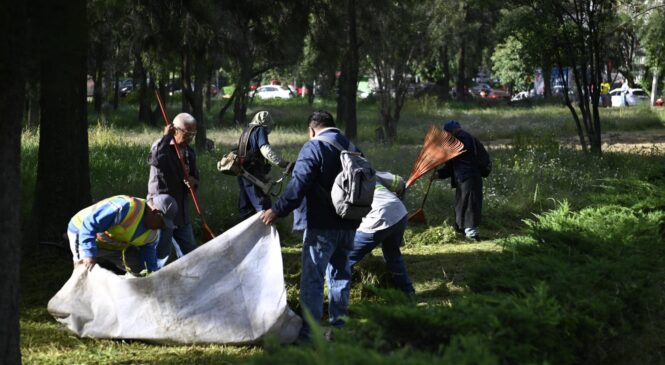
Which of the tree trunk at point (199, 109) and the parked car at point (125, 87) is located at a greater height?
the parked car at point (125, 87)

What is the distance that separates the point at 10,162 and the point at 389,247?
3.47m

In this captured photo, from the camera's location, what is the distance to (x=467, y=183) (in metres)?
Answer: 11.2

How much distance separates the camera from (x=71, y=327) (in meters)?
6.67

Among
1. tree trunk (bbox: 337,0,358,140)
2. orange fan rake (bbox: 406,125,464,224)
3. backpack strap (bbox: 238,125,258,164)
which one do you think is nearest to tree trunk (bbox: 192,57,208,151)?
tree trunk (bbox: 337,0,358,140)

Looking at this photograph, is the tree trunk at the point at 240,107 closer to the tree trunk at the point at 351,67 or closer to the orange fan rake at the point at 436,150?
the tree trunk at the point at 351,67

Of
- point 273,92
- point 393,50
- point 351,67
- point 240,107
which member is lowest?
point 240,107

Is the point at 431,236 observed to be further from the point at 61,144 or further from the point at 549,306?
the point at 549,306

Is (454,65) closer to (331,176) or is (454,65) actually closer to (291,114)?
(291,114)

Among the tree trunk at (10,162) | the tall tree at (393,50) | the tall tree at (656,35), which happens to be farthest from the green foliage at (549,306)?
the tall tree at (656,35)

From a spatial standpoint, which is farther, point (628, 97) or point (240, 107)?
point (628, 97)

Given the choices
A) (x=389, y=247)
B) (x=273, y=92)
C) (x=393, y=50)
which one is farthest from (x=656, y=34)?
(x=273, y=92)

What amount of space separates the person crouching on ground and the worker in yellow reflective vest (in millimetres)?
1521

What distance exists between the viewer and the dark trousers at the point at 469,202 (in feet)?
36.9

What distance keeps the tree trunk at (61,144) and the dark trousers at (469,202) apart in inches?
172
